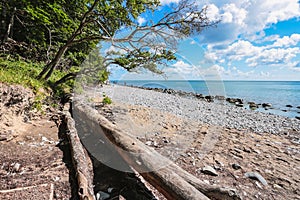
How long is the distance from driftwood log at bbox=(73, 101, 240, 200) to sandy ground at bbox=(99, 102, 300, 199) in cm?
98

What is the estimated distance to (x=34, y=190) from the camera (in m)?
2.10

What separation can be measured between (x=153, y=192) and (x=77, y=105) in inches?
151

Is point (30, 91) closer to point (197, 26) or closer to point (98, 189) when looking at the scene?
point (98, 189)

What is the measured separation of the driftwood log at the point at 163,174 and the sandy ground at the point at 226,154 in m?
0.98

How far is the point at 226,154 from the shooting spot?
4.00 metres

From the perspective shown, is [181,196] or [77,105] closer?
[181,196]

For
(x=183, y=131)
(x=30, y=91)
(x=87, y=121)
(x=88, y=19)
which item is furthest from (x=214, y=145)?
(x=88, y=19)

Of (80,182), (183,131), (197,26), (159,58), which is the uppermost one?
(197,26)

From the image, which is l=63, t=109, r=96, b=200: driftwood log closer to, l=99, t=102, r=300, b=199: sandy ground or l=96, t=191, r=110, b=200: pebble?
l=96, t=191, r=110, b=200: pebble

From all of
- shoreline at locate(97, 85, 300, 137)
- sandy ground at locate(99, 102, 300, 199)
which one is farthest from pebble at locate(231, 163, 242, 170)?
shoreline at locate(97, 85, 300, 137)

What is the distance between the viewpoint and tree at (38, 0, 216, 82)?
19.2 ft

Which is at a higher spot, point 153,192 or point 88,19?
point 88,19

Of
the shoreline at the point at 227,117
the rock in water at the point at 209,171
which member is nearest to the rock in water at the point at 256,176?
the rock in water at the point at 209,171

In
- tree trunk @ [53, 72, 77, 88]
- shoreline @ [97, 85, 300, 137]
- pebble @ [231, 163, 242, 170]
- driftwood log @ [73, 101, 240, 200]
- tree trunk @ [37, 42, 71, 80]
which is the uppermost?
tree trunk @ [37, 42, 71, 80]
